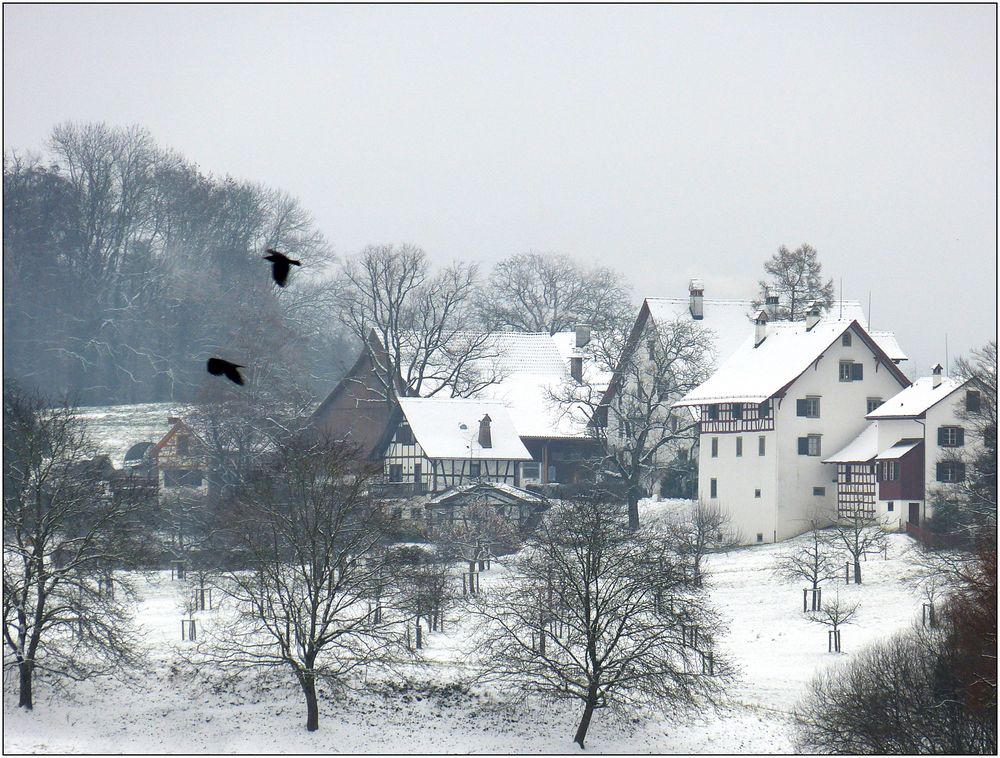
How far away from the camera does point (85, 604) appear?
3844cm

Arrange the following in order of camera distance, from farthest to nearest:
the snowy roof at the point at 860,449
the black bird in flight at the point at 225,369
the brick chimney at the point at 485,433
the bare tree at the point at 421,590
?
the black bird in flight at the point at 225,369, the brick chimney at the point at 485,433, the snowy roof at the point at 860,449, the bare tree at the point at 421,590

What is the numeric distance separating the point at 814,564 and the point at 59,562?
2082 cm

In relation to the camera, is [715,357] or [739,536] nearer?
[739,536]

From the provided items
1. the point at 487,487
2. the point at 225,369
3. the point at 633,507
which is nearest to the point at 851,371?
the point at 633,507

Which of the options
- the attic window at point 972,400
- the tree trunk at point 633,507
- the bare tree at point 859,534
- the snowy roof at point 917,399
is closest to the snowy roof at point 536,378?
the tree trunk at point 633,507

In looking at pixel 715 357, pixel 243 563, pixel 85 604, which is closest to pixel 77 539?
pixel 85 604

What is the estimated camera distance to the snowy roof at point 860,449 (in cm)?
5762

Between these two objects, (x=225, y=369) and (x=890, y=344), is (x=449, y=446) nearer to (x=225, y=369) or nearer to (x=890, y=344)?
(x=225, y=369)

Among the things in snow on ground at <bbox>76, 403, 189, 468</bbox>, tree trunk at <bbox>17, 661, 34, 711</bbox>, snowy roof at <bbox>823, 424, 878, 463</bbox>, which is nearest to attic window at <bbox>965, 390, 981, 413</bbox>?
snowy roof at <bbox>823, 424, 878, 463</bbox>

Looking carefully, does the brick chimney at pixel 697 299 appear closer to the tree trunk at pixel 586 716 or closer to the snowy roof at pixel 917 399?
the snowy roof at pixel 917 399

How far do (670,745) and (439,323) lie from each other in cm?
4087

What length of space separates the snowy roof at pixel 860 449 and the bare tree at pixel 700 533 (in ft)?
14.0

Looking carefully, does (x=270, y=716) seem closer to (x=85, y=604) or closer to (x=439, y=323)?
(x=85, y=604)

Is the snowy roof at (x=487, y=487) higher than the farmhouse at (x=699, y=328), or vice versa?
the farmhouse at (x=699, y=328)
